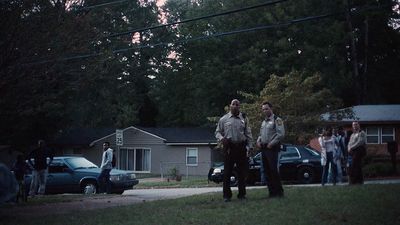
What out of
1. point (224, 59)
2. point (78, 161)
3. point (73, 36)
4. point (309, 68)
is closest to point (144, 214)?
point (73, 36)

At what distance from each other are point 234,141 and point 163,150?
3290 cm

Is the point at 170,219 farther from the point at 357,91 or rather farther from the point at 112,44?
the point at 357,91

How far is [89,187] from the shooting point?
2089 cm

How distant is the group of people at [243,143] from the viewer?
36.2ft

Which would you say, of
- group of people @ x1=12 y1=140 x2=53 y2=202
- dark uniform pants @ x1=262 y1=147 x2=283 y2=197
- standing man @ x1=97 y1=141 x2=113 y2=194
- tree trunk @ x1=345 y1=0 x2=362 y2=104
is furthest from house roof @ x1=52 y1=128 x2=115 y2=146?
dark uniform pants @ x1=262 y1=147 x2=283 y2=197

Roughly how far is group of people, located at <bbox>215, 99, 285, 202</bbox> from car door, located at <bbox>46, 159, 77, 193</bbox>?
37.1ft

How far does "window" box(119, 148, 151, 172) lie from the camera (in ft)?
146

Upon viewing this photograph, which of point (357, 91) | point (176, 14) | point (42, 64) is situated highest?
point (176, 14)

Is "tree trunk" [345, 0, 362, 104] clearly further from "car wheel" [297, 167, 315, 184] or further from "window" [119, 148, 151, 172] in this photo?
"car wheel" [297, 167, 315, 184]

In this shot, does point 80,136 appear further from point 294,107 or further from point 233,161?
point 233,161

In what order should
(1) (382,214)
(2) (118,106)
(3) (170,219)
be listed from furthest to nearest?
(2) (118,106) → (3) (170,219) → (1) (382,214)

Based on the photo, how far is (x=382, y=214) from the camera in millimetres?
8766

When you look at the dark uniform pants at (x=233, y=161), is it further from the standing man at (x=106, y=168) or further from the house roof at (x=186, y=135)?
the house roof at (x=186, y=135)

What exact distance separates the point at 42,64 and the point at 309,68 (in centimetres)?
3095
